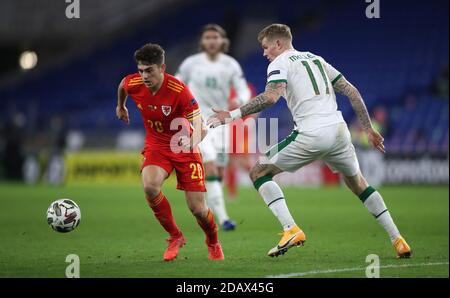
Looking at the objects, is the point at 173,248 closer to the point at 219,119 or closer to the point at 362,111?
the point at 219,119

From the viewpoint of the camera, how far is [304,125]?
8.08 meters

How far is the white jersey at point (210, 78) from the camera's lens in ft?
39.3

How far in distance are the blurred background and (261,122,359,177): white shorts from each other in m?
14.4

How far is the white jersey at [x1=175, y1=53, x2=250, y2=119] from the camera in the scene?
12.0m

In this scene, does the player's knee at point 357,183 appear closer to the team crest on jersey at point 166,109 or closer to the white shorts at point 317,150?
the white shorts at point 317,150

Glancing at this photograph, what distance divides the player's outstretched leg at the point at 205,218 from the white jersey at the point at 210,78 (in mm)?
3900

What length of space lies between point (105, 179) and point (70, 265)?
57.2 feet

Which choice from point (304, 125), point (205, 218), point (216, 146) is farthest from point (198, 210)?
point (216, 146)

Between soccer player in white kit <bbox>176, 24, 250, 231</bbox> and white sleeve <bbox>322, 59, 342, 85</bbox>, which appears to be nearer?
white sleeve <bbox>322, 59, 342, 85</bbox>

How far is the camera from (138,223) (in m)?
12.8

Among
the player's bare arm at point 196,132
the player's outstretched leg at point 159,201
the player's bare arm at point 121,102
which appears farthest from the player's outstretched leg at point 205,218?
the player's bare arm at point 121,102

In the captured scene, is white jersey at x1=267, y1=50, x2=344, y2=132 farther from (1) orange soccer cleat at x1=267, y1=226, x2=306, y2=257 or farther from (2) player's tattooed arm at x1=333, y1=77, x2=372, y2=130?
(1) orange soccer cleat at x1=267, y1=226, x2=306, y2=257

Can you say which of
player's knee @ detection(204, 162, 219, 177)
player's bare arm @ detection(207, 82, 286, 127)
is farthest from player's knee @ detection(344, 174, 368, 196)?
player's knee @ detection(204, 162, 219, 177)

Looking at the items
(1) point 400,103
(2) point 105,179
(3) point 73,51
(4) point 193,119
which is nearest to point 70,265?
(4) point 193,119
